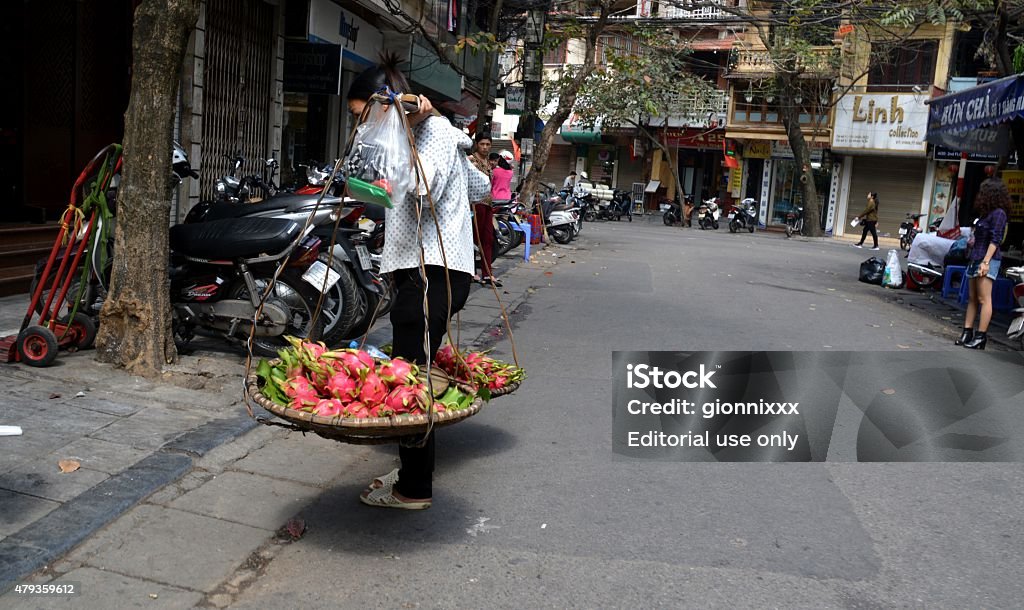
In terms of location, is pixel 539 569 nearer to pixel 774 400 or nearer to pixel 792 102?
pixel 774 400

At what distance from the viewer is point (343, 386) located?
136 inches

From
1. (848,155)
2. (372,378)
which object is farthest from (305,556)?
(848,155)

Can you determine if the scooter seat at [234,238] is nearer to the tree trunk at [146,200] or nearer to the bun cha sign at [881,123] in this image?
the tree trunk at [146,200]

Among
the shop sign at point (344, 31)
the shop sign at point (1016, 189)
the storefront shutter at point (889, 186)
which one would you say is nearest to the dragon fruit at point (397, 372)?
the shop sign at point (344, 31)

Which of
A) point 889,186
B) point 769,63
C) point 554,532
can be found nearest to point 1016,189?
point 554,532

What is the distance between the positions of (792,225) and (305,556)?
30506 millimetres

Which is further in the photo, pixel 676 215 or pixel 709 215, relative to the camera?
pixel 676 215

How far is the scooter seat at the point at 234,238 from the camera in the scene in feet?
20.5

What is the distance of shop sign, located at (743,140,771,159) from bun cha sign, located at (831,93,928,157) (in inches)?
126

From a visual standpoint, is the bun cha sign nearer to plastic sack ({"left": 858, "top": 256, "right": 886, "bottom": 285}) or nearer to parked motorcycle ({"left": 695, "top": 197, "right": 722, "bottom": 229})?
parked motorcycle ({"left": 695, "top": 197, "right": 722, "bottom": 229})

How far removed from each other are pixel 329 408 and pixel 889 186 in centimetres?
3330

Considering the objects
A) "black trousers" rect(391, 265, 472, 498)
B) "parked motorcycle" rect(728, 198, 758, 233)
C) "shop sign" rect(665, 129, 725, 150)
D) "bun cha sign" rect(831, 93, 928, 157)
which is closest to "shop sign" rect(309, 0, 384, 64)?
"black trousers" rect(391, 265, 472, 498)

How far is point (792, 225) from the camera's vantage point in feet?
105

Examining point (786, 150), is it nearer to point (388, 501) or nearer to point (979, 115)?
point (979, 115)
